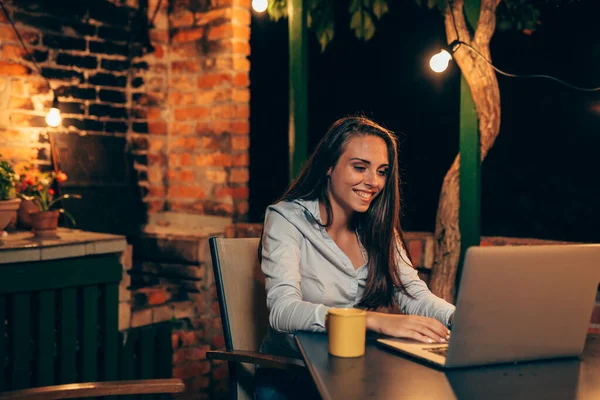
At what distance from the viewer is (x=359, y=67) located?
4.58 m

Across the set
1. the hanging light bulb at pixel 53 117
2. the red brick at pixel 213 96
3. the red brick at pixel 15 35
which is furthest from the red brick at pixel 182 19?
the hanging light bulb at pixel 53 117

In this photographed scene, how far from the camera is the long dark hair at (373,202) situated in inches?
80.0

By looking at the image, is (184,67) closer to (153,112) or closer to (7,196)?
(153,112)

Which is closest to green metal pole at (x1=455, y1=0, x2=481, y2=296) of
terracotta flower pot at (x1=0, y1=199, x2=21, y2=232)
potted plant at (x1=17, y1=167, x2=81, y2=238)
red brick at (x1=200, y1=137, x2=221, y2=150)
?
red brick at (x1=200, y1=137, x2=221, y2=150)

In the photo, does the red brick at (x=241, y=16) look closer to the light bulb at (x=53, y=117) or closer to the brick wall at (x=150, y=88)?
the brick wall at (x=150, y=88)

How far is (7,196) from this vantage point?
291 centimetres

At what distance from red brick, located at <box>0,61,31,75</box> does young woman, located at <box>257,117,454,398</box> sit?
5.89 feet

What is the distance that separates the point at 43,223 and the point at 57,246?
294 mm

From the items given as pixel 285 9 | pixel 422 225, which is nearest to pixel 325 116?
pixel 422 225

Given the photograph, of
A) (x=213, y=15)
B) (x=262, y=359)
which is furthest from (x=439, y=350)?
(x=213, y=15)

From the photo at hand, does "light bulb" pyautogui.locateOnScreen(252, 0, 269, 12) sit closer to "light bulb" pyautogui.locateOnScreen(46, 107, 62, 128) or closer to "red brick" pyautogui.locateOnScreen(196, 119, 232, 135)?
"red brick" pyautogui.locateOnScreen(196, 119, 232, 135)

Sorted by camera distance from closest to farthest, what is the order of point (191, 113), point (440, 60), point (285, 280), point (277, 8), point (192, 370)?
1. point (285, 280)
2. point (440, 60)
3. point (277, 8)
4. point (192, 370)
5. point (191, 113)

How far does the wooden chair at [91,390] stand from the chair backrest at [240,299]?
34 centimetres

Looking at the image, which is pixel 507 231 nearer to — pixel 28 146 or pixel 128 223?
pixel 128 223
